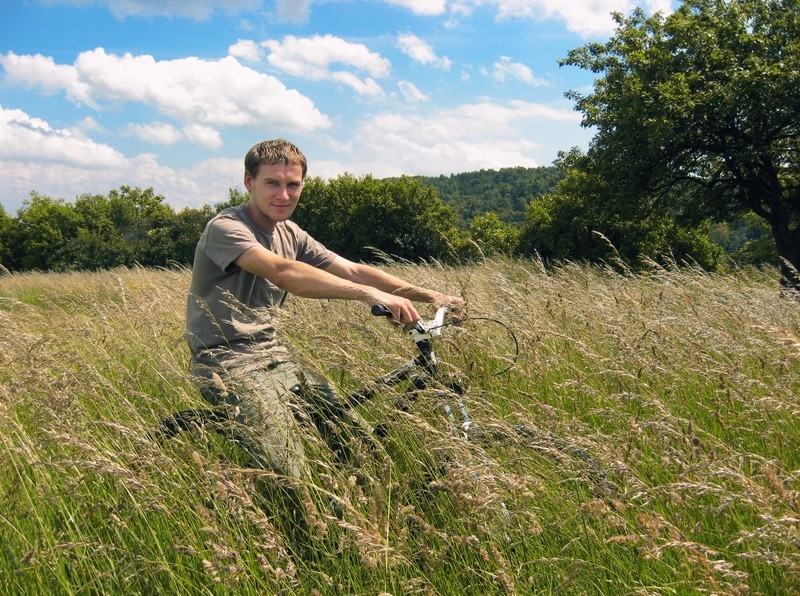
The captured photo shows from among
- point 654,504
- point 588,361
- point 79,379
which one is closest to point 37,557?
point 79,379

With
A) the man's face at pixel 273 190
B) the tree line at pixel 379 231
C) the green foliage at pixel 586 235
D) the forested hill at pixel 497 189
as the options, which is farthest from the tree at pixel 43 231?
the man's face at pixel 273 190

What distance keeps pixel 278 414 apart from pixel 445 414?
2.21 feet

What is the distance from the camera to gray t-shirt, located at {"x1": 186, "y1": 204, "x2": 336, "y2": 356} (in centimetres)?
304

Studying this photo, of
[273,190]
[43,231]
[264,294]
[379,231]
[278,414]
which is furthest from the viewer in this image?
[43,231]

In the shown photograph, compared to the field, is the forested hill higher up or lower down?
higher up

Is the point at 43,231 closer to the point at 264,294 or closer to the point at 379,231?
the point at 379,231

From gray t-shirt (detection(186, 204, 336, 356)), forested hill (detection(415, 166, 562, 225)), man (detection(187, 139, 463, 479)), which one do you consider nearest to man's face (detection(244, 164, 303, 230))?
man (detection(187, 139, 463, 479))

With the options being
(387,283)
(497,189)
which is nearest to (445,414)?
(387,283)

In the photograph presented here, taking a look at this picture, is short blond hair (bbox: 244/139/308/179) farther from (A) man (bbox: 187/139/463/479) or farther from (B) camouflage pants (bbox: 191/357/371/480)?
(B) camouflage pants (bbox: 191/357/371/480)

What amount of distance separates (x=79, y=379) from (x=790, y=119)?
1887 centimetres

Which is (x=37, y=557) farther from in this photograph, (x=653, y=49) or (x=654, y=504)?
(x=653, y=49)

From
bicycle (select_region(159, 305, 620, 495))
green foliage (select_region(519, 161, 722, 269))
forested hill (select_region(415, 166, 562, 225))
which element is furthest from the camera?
forested hill (select_region(415, 166, 562, 225))

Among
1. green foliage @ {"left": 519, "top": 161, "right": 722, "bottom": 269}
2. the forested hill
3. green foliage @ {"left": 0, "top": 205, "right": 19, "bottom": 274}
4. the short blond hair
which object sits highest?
the forested hill

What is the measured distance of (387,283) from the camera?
3.41m
